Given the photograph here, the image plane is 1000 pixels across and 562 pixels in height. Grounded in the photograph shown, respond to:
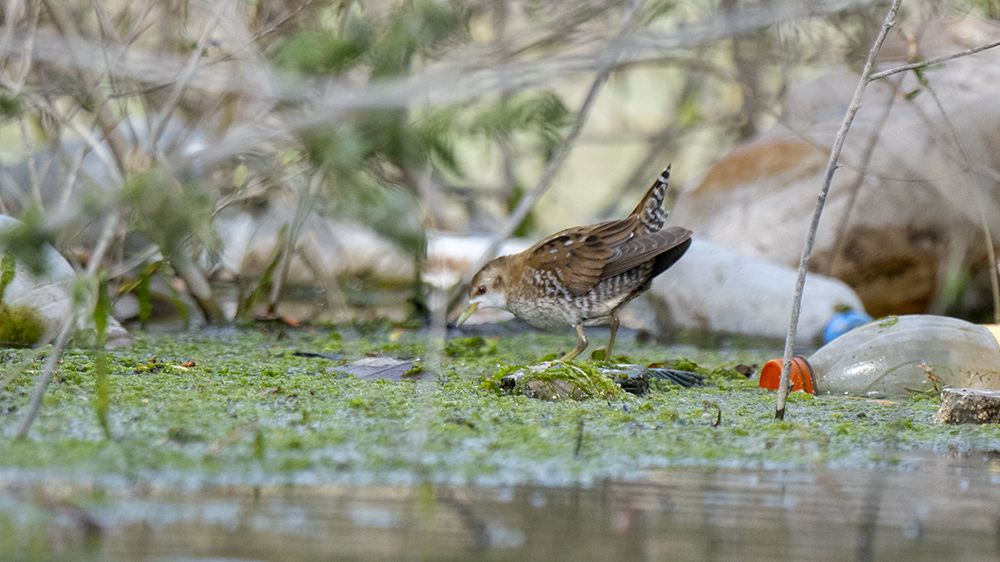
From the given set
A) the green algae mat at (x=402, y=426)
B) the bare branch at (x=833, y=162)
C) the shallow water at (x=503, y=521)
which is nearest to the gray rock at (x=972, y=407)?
the green algae mat at (x=402, y=426)

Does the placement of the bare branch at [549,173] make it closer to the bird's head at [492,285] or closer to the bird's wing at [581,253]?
the bird's head at [492,285]

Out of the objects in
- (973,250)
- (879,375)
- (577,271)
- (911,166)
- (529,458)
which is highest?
(911,166)

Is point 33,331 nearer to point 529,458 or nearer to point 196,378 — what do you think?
point 196,378

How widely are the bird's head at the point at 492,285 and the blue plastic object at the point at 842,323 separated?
172 centimetres

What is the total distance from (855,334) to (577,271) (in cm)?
124

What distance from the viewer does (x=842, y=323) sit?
5.04 m

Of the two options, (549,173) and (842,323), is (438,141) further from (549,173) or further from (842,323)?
(842,323)

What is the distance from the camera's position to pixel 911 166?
6.60 metres

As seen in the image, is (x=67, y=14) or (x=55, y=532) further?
(x=67, y=14)

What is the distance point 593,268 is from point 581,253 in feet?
0.39

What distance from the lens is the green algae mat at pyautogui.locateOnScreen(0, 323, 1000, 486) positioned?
6.56 feet

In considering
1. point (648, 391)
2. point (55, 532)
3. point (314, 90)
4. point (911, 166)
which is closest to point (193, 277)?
point (648, 391)

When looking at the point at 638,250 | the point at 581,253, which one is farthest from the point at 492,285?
the point at 638,250

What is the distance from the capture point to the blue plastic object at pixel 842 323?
5.02m
